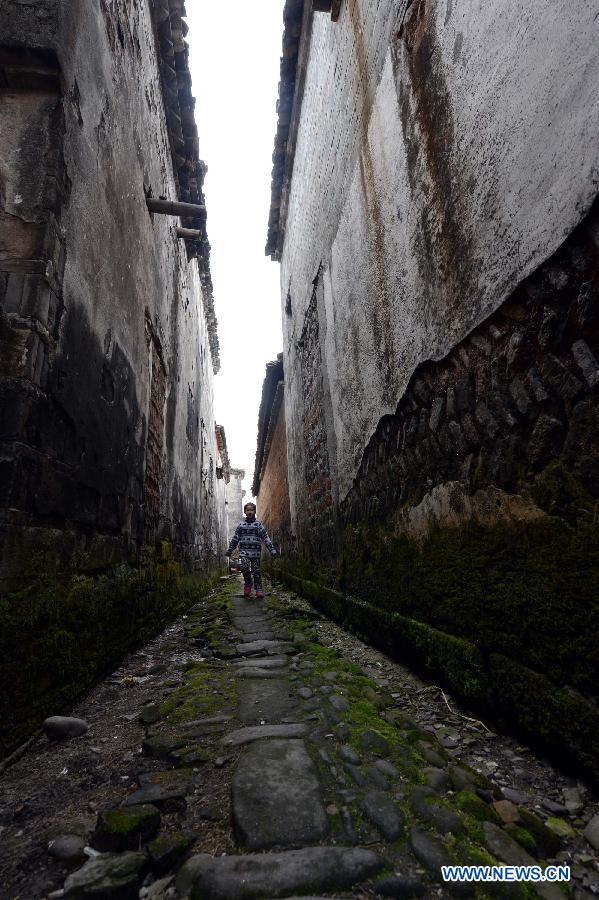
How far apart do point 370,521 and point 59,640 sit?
2.21m

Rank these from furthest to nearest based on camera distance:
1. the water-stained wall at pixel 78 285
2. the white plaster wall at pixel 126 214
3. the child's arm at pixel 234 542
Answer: the child's arm at pixel 234 542 < the white plaster wall at pixel 126 214 < the water-stained wall at pixel 78 285

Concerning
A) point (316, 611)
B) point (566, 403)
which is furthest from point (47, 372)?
point (316, 611)

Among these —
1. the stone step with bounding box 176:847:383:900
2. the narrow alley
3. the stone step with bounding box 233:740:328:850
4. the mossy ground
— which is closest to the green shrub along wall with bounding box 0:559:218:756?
the narrow alley

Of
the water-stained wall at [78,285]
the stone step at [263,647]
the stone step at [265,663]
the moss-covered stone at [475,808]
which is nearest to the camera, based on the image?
the moss-covered stone at [475,808]

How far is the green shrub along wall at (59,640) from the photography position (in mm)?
1694

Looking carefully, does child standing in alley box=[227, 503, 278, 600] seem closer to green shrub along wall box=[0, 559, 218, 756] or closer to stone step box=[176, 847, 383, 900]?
green shrub along wall box=[0, 559, 218, 756]

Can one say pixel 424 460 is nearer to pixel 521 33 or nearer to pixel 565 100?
pixel 565 100

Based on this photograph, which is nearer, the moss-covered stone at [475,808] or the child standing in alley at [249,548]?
the moss-covered stone at [475,808]

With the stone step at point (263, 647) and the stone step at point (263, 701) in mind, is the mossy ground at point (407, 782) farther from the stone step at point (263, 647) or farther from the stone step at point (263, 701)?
the stone step at point (263, 647)

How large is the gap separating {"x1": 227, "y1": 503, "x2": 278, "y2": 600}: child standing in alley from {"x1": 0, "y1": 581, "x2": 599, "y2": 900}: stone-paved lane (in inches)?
171

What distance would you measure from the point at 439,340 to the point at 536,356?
2.59 ft

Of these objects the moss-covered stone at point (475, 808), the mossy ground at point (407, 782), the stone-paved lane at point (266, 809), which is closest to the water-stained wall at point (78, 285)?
the stone-paved lane at point (266, 809)

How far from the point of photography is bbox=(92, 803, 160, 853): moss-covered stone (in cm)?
117

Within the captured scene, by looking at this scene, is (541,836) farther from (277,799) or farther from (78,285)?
(78,285)
